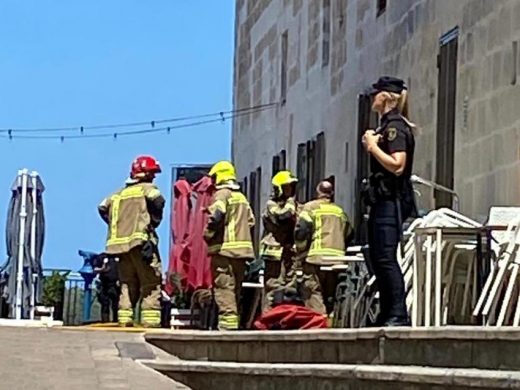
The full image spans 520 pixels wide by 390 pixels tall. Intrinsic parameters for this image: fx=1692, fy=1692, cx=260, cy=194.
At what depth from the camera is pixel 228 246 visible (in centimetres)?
1473

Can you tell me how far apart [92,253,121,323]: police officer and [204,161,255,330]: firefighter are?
355 cm

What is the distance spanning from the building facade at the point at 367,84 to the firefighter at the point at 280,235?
138 centimetres

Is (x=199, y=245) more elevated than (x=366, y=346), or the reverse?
(x=199, y=245)

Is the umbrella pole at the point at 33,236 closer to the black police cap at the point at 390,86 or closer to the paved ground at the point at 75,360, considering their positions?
the paved ground at the point at 75,360

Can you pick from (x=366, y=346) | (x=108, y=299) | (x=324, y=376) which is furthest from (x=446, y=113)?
(x=366, y=346)

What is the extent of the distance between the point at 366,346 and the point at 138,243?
238 inches

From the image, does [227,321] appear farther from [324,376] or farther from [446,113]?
[324,376]

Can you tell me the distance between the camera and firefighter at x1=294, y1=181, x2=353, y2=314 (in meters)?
15.6

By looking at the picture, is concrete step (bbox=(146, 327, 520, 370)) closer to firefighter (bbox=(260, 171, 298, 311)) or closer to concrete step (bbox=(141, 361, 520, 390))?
concrete step (bbox=(141, 361, 520, 390))

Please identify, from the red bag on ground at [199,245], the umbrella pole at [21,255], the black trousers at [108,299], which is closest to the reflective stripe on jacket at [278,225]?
the red bag on ground at [199,245]

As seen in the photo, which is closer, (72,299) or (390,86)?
(390,86)

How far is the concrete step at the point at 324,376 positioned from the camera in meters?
7.64

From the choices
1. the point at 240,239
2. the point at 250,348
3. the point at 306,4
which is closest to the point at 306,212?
the point at 240,239

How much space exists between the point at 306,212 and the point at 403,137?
6.13 meters
